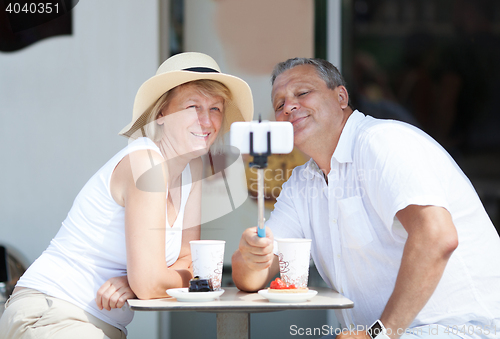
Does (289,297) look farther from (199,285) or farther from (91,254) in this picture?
(91,254)

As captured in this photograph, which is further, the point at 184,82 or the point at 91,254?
the point at 184,82

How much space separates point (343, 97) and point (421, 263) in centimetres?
88

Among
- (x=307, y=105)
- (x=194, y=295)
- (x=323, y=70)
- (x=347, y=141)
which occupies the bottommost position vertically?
(x=194, y=295)

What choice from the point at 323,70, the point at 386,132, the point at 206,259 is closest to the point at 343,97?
the point at 323,70

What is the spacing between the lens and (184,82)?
5.90 ft

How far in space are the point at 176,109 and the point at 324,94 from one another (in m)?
0.62

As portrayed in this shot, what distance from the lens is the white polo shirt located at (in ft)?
5.05

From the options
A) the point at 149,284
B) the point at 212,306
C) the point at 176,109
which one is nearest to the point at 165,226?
the point at 149,284

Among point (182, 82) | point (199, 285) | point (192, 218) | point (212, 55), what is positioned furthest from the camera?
point (212, 55)

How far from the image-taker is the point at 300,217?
195 centimetres

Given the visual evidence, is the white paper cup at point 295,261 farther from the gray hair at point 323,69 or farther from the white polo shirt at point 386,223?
the gray hair at point 323,69

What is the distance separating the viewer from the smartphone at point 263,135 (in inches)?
48.4

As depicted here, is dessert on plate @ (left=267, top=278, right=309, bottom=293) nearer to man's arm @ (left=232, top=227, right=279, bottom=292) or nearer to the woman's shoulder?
man's arm @ (left=232, top=227, right=279, bottom=292)

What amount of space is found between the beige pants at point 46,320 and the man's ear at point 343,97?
127cm
